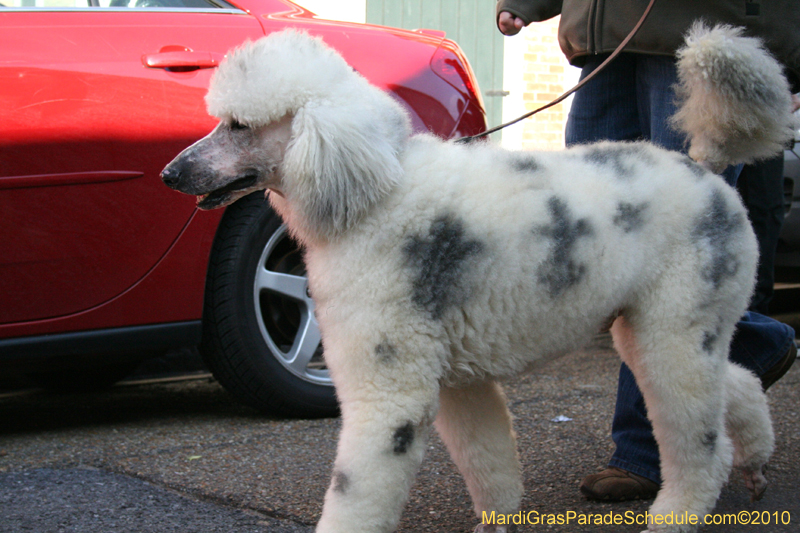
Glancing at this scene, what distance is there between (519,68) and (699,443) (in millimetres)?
7215

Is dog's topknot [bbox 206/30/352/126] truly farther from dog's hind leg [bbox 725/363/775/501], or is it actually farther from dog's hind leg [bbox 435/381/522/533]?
dog's hind leg [bbox 725/363/775/501]

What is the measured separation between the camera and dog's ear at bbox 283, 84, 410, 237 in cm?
176

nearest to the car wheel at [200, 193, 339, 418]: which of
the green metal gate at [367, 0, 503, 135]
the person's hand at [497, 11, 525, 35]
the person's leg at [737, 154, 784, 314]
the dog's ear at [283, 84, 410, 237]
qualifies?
the person's hand at [497, 11, 525, 35]

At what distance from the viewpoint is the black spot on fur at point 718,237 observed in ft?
6.74

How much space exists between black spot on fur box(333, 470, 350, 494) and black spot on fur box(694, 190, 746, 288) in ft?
3.39

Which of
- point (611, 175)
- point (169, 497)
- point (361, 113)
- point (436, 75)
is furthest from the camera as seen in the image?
point (436, 75)

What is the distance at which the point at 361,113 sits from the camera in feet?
5.93

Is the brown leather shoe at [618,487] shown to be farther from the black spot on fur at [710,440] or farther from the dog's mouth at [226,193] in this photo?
the dog's mouth at [226,193]

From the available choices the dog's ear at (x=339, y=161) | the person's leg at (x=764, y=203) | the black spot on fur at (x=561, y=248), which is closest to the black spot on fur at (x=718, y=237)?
the black spot on fur at (x=561, y=248)

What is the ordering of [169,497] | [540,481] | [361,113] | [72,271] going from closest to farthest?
1. [361,113]
2. [169,497]
3. [540,481]
4. [72,271]

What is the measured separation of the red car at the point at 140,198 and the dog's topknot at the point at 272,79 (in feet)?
4.04

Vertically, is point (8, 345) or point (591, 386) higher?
point (8, 345)

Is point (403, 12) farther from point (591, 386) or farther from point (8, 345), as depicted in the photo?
point (8, 345)

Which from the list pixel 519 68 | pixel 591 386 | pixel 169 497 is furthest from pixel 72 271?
pixel 519 68
